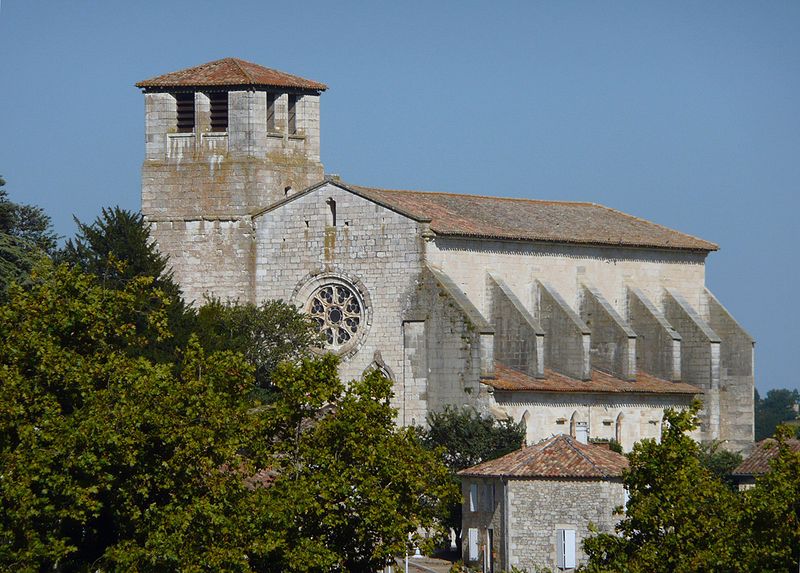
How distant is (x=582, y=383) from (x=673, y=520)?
25.4 meters

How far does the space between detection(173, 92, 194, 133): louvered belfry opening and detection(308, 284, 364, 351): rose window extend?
641cm

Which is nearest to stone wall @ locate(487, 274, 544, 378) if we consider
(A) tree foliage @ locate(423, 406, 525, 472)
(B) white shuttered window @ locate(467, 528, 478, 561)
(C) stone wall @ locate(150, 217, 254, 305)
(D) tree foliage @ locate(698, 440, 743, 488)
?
(A) tree foliage @ locate(423, 406, 525, 472)

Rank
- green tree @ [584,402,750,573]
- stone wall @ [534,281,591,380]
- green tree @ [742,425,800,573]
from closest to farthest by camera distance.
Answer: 1. green tree @ [742,425,800,573]
2. green tree @ [584,402,750,573]
3. stone wall @ [534,281,591,380]

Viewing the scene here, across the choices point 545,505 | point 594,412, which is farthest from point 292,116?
point 545,505

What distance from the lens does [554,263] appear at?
7575 cm

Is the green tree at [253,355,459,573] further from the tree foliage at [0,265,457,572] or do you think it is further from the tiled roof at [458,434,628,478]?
the tiled roof at [458,434,628,478]

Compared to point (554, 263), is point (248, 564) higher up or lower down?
lower down

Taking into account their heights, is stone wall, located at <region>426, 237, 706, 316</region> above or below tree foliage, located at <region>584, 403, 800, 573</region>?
above

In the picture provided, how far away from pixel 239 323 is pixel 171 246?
13.2ft

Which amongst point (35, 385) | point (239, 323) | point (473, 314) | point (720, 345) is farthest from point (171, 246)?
point (35, 385)

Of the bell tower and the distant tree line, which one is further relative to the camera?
the bell tower

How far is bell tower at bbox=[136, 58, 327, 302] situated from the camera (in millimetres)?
73375

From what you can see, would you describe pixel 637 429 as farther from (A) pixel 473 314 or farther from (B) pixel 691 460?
(B) pixel 691 460

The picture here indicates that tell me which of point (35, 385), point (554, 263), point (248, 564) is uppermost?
point (554, 263)
